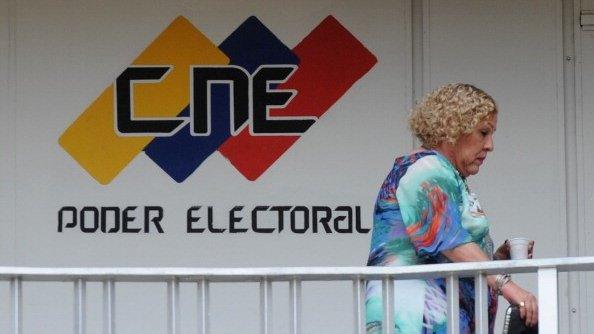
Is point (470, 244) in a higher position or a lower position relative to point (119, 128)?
lower

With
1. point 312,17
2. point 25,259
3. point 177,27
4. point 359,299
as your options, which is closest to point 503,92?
point 312,17

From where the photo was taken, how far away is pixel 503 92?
24.5ft

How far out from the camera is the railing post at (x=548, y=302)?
443 centimetres

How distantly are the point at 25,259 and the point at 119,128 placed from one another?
78 centimetres

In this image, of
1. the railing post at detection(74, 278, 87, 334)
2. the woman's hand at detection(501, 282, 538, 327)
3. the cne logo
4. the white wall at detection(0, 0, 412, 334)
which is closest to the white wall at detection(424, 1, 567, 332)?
the white wall at detection(0, 0, 412, 334)

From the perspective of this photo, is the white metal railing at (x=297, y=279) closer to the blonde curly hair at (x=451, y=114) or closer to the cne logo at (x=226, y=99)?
the blonde curly hair at (x=451, y=114)

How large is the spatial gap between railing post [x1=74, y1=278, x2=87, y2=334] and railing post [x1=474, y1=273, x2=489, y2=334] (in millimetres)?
1181

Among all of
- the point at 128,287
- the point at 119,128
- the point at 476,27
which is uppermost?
the point at 476,27

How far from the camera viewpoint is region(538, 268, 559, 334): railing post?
443 cm

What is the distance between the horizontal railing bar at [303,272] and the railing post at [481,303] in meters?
0.03

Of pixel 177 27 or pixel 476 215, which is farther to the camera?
pixel 177 27

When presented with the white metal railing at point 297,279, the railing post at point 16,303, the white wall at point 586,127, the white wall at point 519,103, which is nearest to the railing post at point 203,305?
the white metal railing at point 297,279

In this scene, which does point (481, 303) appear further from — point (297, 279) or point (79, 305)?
point (79, 305)

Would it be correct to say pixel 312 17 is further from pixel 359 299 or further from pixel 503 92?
pixel 359 299
